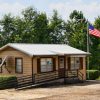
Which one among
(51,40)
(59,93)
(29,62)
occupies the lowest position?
(59,93)

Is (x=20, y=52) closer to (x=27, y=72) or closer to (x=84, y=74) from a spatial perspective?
(x=27, y=72)

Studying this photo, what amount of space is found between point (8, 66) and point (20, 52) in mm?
2252

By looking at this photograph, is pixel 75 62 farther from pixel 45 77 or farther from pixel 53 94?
pixel 53 94

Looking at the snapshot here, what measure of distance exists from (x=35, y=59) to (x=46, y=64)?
1771mm

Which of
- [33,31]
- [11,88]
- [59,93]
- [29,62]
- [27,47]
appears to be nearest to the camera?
[59,93]

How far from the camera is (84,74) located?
43188mm

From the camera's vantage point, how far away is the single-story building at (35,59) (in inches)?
1467

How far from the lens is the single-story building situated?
37.2m

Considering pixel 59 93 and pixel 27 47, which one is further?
pixel 27 47

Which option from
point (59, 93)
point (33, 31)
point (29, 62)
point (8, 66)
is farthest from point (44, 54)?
point (33, 31)

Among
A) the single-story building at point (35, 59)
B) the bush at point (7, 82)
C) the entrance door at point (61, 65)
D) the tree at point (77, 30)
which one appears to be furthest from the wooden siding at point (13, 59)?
the tree at point (77, 30)

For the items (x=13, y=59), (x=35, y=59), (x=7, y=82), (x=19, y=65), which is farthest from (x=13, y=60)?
(x=7, y=82)

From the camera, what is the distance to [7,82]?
34875 millimetres

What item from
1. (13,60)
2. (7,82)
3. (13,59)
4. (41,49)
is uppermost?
(41,49)
